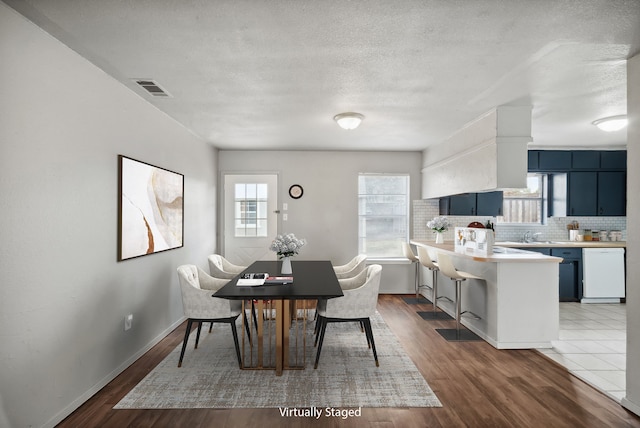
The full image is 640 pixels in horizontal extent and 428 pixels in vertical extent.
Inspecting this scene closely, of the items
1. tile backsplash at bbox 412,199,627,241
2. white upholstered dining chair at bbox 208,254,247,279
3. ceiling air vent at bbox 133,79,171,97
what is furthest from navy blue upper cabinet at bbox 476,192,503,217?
ceiling air vent at bbox 133,79,171,97

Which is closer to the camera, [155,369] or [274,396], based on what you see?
[274,396]

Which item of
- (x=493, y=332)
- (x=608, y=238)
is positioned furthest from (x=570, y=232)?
(x=493, y=332)

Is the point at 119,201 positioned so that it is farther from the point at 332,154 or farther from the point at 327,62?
the point at 332,154

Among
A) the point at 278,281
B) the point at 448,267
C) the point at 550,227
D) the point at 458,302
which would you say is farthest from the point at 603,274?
the point at 278,281

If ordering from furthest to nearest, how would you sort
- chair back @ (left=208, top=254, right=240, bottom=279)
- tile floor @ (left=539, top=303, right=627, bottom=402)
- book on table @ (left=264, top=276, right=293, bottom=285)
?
chair back @ (left=208, top=254, right=240, bottom=279), book on table @ (left=264, top=276, right=293, bottom=285), tile floor @ (left=539, top=303, right=627, bottom=402)

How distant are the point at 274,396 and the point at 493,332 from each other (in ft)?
8.24

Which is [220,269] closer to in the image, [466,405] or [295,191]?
[295,191]

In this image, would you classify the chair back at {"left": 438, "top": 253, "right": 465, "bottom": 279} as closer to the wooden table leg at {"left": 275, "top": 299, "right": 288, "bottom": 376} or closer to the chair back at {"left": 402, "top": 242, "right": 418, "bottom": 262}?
the chair back at {"left": 402, "top": 242, "right": 418, "bottom": 262}

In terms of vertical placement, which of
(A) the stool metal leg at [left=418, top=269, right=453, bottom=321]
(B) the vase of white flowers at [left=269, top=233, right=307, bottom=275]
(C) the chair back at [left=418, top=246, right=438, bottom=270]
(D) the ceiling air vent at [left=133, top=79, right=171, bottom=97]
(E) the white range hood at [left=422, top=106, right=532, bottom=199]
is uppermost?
(D) the ceiling air vent at [left=133, top=79, right=171, bottom=97]

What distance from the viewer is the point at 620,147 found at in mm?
6027

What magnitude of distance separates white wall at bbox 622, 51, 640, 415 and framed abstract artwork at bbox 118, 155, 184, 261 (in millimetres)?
4006

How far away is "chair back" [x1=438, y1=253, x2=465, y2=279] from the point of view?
4.19 metres

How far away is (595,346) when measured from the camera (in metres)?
3.82

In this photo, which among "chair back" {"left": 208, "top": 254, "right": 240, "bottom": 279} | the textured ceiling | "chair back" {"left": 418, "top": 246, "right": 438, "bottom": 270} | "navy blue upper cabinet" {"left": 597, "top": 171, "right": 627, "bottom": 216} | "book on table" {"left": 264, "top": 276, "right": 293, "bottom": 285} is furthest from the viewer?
"navy blue upper cabinet" {"left": 597, "top": 171, "right": 627, "bottom": 216}
